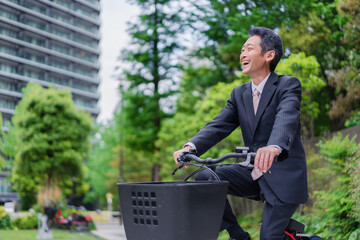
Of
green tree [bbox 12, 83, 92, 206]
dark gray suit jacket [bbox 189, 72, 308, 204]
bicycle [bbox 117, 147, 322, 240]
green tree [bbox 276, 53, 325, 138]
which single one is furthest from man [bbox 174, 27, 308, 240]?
green tree [bbox 12, 83, 92, 206]

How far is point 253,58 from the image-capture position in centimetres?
219

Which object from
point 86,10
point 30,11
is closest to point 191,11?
point 30,11

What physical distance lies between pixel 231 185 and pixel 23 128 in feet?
60.2

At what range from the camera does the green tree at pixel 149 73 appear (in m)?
18.3

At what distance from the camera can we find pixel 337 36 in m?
8.79

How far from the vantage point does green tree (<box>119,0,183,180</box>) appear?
1828 cm

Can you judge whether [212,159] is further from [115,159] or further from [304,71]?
[115,159]

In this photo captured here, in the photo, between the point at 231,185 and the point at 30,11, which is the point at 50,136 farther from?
the point at 231,185

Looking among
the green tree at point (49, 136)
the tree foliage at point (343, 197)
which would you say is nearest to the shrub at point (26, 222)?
the green tree at point (49, 136)

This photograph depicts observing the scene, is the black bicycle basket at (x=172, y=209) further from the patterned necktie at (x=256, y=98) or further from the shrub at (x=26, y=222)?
the shrub at (x=26, y=222)

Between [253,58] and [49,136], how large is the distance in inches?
710

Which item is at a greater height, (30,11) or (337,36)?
(30,11)

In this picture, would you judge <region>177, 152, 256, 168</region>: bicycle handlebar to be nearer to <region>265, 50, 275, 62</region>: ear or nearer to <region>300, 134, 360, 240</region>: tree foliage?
<region>265, 50, 275, 62</region>: ear

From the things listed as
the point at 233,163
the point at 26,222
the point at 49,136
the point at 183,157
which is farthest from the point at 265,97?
the point at 49,136
